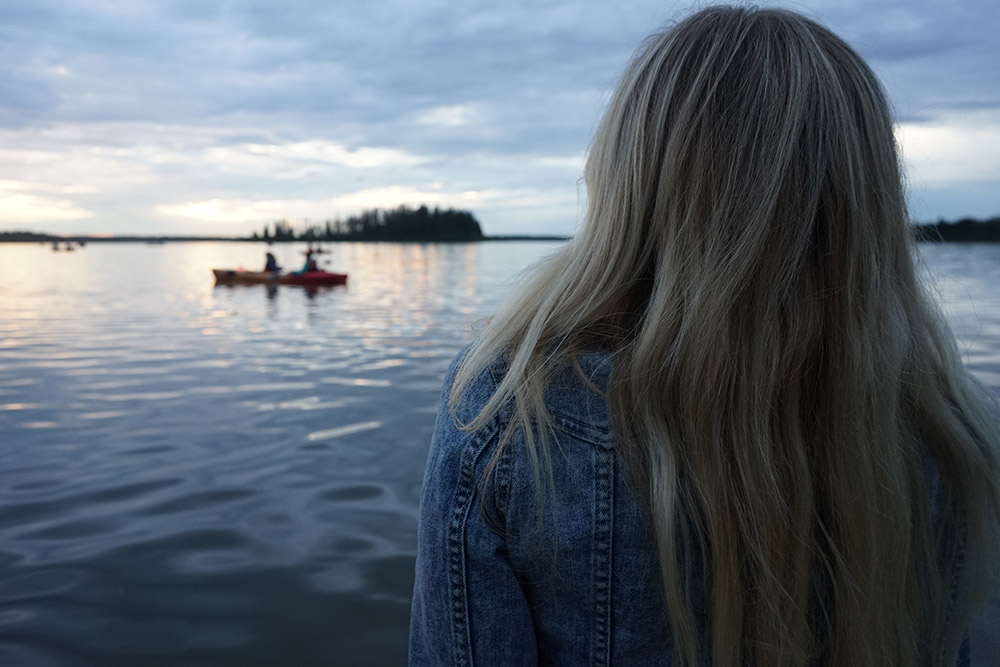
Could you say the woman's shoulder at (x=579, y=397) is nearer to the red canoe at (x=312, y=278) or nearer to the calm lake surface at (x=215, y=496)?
the calm lake surface at (x=215, y=496)

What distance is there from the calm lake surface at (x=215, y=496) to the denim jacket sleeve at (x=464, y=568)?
43 centimetres

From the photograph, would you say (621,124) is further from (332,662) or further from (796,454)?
(332,662)

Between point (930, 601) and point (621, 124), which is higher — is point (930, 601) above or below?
below

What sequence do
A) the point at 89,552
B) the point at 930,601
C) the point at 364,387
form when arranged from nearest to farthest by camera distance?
1. the point at 930,601
2. the point at 89,552
3. the point at 364,387

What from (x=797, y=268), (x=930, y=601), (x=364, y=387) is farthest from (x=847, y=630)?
(x=364, y=387)

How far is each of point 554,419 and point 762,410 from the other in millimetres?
323

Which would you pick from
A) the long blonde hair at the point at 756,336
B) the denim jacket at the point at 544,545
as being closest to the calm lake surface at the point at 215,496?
the long blonde hair at the point at 756,336

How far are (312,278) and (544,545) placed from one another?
23.6 metres

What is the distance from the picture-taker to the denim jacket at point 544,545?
110 centimetres

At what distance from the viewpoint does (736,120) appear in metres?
1.10

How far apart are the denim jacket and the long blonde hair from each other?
1.4 inches

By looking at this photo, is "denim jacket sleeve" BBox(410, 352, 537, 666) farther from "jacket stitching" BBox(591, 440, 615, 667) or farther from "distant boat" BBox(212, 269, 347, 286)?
"distant boat" BBox(212, 269, 347, 286)

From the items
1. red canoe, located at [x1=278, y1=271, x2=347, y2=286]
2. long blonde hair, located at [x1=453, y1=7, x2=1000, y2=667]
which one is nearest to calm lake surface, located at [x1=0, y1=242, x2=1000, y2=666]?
long blonde hair, located at [x1=453, y1=7, x2=1000, y2=667]

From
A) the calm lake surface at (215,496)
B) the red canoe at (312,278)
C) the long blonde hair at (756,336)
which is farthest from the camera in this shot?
the red canoe at (312,278)
